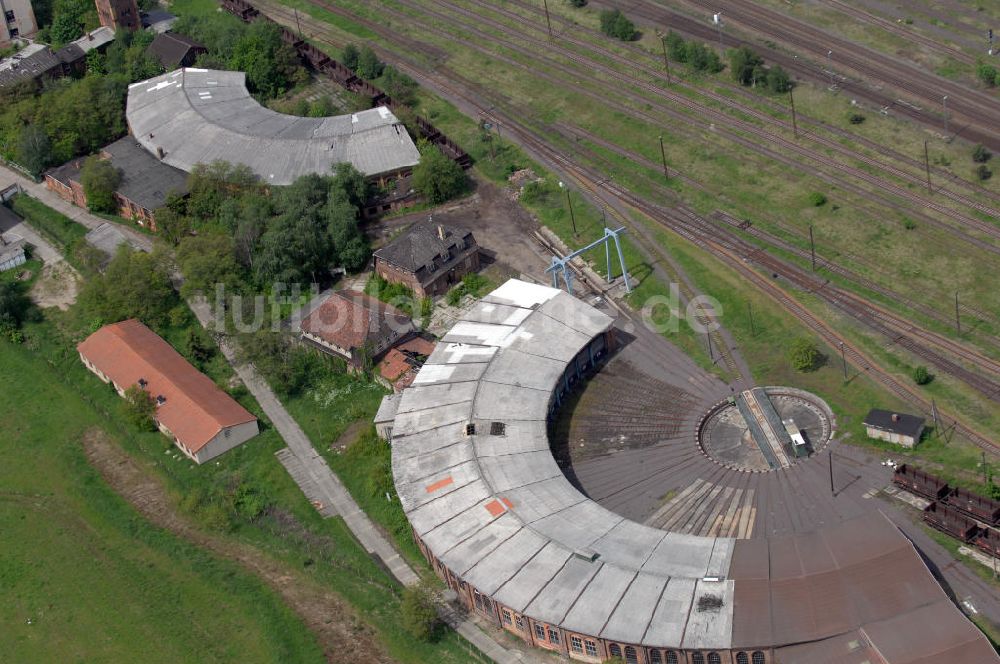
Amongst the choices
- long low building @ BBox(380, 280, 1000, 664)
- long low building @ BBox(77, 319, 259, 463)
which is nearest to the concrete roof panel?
long low building @ BBox(380, 280, 1000, 664)

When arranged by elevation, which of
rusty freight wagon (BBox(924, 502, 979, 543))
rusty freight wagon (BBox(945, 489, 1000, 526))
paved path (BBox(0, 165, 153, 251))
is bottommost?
paved path (BBox(0, 165, 153, 251))

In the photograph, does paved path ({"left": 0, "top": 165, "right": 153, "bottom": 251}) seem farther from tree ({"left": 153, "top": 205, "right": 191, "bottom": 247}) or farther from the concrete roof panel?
the concrete roof panel

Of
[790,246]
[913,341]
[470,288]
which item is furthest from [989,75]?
[470,288]

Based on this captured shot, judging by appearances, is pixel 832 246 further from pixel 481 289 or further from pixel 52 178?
pixel 52 178

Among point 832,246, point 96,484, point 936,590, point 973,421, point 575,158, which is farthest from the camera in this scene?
point 575,158

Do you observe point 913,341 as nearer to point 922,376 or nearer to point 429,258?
point 922,376

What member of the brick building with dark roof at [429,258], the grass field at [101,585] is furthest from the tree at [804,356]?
the grass field at [101,585]

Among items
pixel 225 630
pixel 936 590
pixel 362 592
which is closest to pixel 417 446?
pixel 362 592
